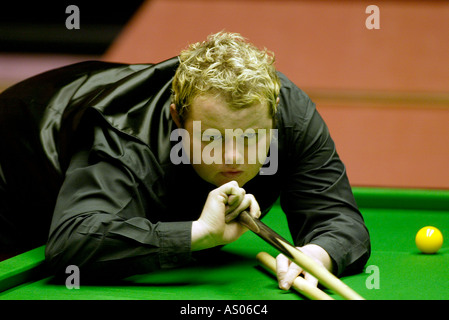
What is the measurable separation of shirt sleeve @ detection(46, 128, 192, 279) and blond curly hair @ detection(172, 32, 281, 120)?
315 mm

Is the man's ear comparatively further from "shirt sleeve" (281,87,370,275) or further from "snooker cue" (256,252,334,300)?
"snooker cue" (256,252,334,300)

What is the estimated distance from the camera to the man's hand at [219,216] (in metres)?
1.72

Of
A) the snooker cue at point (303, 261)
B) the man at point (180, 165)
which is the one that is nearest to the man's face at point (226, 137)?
the man at point (180, 165)

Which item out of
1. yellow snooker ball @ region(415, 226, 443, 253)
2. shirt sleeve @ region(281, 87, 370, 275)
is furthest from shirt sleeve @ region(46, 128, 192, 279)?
yellow snooker ball @ region(415, 226, 443, 253)

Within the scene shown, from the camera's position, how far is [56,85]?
2.49 m

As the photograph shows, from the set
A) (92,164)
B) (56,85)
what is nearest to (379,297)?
(92,164)

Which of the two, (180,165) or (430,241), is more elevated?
(180,165)

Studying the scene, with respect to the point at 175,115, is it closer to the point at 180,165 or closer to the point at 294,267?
the point at 180,165

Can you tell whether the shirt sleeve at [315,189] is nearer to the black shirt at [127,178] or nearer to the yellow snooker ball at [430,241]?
the black shirt at [127,178]

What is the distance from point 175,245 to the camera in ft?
5.73

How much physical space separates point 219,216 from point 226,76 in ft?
1.27

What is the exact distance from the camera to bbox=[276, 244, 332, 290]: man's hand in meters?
1.71

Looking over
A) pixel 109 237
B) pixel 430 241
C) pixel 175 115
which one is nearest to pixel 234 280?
pixel 109 237
